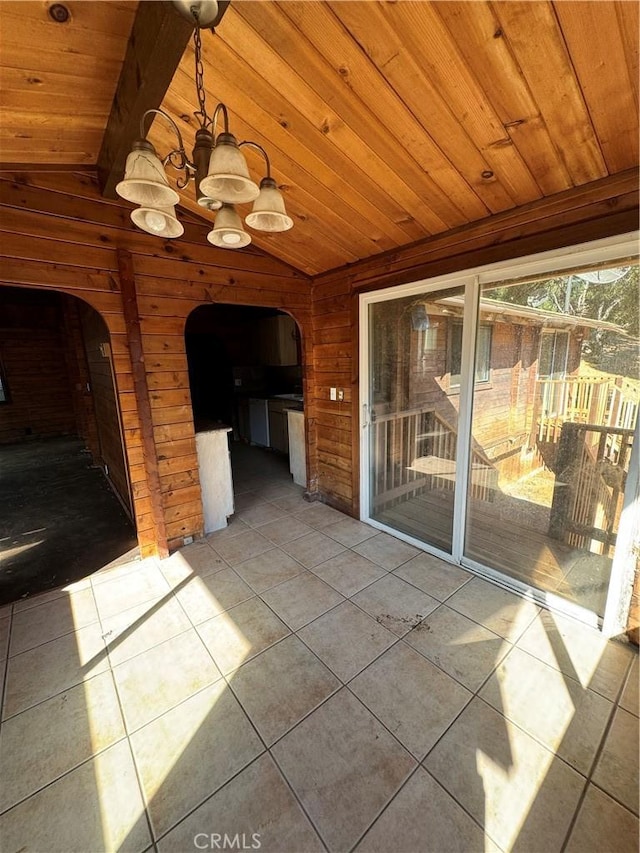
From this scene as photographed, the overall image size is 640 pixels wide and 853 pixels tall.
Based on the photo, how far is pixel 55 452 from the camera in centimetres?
600

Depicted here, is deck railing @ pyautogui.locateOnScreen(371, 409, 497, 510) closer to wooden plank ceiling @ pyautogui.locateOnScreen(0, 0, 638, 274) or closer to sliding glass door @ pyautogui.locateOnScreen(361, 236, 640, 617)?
sliding glass door @ pyautogui.locateOnScreen(361, 236, 640, 617)

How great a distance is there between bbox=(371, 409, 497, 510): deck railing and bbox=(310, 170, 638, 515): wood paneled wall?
221 mm

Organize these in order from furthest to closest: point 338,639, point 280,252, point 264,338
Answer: point 264,338, point 280,252, point 338,639

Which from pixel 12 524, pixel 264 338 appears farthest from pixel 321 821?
pixel 264 338

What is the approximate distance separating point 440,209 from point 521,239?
0.48 metres

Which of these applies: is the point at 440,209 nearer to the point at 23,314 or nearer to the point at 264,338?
the point at 264,338

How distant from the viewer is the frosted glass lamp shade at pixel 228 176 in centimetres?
101

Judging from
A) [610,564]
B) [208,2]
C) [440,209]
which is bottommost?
[610,564]

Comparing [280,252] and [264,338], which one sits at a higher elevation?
[280,252]

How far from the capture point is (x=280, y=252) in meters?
2.82

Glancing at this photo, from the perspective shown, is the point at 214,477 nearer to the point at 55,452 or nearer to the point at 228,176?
the point at 228,176

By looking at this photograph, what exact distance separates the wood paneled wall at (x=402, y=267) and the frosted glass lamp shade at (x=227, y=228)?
1382 mm

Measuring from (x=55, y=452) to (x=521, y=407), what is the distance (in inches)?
285

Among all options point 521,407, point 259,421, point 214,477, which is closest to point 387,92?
point 521,407
